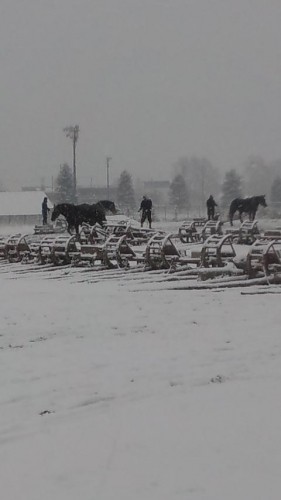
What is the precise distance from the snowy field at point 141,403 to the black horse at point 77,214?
17.6 meters

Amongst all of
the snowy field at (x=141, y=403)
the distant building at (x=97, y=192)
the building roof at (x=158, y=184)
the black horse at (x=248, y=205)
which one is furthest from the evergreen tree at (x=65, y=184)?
the building roof at (x=158, y=184)

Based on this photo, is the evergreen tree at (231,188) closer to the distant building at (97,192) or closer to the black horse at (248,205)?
the distant building at (97,192)

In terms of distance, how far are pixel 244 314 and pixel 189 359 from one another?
9.26 ft

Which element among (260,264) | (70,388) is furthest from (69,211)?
(70,388)

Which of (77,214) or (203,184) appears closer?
(77,214)

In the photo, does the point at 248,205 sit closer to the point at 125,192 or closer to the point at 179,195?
the point at 125,192

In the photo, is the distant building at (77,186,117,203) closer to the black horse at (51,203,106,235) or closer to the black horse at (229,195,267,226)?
the black horse at (229,195,267,226)

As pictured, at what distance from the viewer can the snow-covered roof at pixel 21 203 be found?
71125 mm

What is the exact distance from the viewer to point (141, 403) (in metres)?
6.00

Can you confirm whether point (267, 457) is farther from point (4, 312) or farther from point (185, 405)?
point (4, 312)

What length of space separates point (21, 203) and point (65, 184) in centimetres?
1334

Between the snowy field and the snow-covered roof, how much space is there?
61.4 meters

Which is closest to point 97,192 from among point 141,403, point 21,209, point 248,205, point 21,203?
point 21,203

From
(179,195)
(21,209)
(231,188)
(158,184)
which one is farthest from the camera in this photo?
(158,184)
